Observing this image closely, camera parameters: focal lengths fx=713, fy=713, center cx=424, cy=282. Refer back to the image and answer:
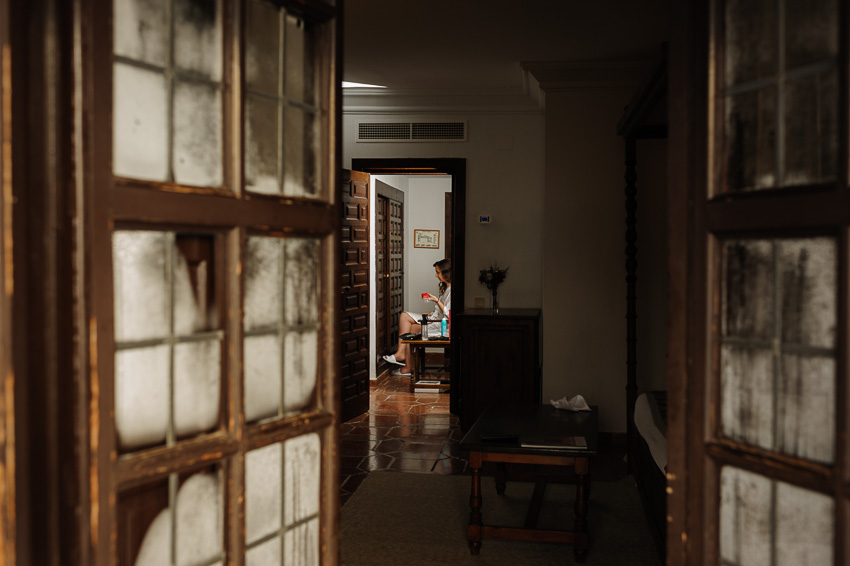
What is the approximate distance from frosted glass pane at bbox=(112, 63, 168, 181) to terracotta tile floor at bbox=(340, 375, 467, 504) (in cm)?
334

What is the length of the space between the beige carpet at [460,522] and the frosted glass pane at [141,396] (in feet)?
7.40

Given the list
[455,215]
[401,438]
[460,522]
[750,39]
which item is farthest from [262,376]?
[455,215]

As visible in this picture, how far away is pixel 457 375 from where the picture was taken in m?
6.78

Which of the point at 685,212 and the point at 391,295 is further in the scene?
the point at 391,295

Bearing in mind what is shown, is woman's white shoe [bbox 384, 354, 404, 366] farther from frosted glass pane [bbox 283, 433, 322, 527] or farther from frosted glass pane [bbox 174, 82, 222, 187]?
frosted glass pane [bbox 174, 82, 222, 187]

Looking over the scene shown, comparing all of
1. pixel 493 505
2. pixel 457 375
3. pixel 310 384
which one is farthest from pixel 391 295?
pixel 310 384

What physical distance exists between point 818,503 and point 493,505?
304 cm

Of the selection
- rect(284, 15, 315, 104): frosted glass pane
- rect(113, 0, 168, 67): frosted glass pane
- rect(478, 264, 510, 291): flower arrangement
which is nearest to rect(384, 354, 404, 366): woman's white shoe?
rect(478, 264, 510, 291): flower arrangement

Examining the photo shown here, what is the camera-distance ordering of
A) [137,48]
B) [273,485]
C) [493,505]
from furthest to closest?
1. [493,505]
2. [273,485]
3. [137,48]

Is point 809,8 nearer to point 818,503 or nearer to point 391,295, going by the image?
point 818,503

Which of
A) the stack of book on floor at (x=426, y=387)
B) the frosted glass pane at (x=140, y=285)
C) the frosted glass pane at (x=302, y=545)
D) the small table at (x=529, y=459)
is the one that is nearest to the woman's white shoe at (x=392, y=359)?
the stack of book on floor at (x=426, y=387)

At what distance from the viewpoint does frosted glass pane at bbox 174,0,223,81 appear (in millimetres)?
1481

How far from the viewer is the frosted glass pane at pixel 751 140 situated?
1.49 metres

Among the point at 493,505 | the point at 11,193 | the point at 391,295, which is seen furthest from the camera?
the point at 391,295
